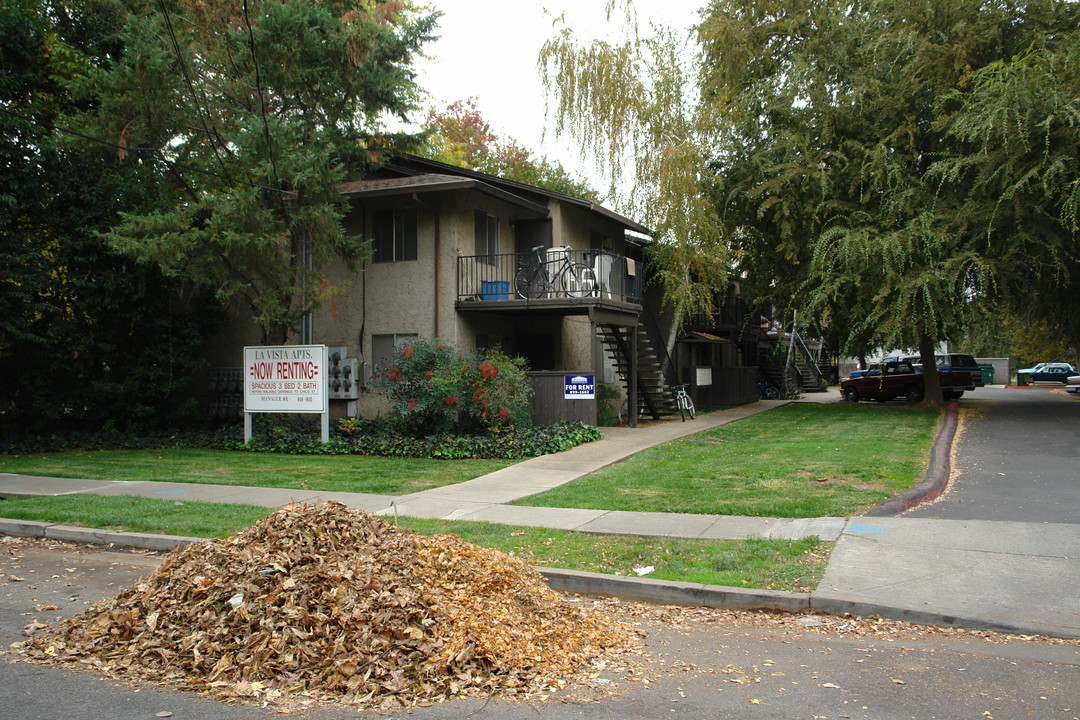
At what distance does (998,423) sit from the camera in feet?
64.2

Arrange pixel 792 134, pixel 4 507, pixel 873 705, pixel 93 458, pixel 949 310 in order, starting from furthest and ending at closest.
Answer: pixel 792 134, pixel 949 310, pixel 93 458, pixel 4 507, pixel 873 705

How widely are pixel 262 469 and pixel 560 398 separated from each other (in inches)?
267

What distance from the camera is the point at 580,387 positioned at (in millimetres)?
18031

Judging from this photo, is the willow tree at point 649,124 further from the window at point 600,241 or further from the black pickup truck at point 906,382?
the black pickup truck at point 906,382

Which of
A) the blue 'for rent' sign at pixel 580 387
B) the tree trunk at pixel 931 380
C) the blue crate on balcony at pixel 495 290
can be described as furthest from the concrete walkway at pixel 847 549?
the tree trunk at pixel 931 380

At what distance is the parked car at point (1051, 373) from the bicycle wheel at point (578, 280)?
4313 cm

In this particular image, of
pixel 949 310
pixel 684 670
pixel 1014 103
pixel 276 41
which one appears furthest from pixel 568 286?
pixel 684 670

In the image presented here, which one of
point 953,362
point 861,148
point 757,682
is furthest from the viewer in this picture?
point 953,362

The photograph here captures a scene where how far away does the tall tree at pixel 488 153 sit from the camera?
38844 mm

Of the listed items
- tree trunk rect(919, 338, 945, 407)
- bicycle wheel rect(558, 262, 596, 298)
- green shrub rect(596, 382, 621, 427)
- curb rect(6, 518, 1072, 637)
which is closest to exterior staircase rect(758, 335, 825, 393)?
tree trunk rect(919, 338, 945, 407)

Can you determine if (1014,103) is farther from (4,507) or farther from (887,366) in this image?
(4,507)

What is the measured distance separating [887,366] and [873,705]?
29.1 meters

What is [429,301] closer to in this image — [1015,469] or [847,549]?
[1015,469]

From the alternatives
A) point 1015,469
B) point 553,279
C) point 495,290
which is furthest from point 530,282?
point 1015,469
